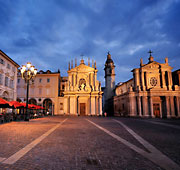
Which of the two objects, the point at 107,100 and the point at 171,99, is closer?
the point at 171,99

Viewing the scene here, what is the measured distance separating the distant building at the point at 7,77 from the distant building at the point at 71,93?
1524 cm

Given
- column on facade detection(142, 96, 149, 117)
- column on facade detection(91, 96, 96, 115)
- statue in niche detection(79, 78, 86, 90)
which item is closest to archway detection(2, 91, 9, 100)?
statue in niche detection(79, 78, 86, 90)

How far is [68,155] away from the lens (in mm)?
4465

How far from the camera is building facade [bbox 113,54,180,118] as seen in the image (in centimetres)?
3125

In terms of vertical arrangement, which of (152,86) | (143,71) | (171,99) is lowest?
(171,99)

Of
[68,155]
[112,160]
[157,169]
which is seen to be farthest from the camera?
[68,155]

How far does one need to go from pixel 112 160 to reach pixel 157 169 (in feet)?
3.94

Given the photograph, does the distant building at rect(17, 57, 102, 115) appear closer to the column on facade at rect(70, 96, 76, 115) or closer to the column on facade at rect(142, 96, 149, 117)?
the column on facade at rect(70, 96, 76, 115)

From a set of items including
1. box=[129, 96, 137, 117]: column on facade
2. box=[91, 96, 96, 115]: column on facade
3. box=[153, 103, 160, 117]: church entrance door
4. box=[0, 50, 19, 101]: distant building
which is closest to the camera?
box=[0, 50, 19, 101]: distant building

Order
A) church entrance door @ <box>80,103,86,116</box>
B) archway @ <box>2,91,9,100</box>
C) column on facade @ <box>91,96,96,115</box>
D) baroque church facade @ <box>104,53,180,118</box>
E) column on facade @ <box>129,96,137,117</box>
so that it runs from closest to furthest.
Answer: archway @ <box>2,91,9,100</box> < baroque church facade @ <box>104,53,180,118</box> < column on facade @ <box>129,96,137,117</box> < column on facade @ <box>91,96,96,115</box> < church entrance door @ <box>80,103,86,116</box>

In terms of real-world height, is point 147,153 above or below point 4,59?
below

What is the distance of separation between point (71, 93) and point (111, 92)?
58.6 ft

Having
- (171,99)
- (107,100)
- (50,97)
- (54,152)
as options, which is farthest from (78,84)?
(54,152)

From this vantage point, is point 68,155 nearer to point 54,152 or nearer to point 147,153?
point 54,152
